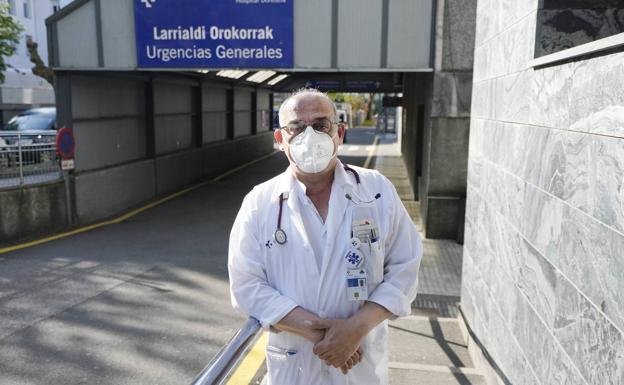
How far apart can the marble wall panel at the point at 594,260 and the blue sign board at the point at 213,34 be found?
24.8 feet

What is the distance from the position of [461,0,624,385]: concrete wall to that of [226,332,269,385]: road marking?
6.20 feet

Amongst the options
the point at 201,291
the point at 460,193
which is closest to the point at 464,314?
the point at 201,291

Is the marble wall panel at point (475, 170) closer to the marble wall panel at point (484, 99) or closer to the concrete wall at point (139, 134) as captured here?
the marble wall panel at point (484, 99)

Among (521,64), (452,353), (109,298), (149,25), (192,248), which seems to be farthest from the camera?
(149,25)

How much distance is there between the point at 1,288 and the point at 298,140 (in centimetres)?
598

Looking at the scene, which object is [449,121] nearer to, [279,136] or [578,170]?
[578,170]

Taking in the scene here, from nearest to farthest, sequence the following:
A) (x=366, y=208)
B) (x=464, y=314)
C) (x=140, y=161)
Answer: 1. (x=366, y=208)
2. (x=464, y=314)
3. (x=140, y=161)

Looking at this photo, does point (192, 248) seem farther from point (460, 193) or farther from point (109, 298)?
point (460, 193)

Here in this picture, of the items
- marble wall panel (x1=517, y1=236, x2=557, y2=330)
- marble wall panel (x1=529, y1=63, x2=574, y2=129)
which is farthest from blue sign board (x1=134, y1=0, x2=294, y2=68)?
marble wall panel (x1=517, y1=236, x2=557, y2=330)

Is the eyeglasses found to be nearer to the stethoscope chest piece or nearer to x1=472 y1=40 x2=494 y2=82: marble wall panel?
the stethoscope chest piece

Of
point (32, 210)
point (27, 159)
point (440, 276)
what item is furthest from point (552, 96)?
point (27, 159)

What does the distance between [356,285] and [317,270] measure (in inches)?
6.5

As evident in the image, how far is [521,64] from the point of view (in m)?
3.51

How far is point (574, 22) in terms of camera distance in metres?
3.21
